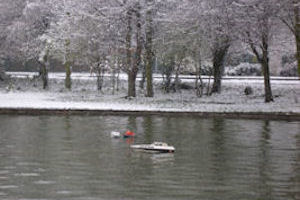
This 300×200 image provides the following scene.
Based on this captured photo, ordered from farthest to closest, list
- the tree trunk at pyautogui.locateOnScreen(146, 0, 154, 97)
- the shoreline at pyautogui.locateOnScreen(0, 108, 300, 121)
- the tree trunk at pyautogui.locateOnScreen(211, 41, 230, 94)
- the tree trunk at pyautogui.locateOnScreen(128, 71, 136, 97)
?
the tree trunk at pyautogui.locateOnScreen(211, 41, 230, 94) → the tree trunk at pyautogui.locateOnScreen(128, 71, 136, 97) → the tree trunk at pyautogui.locateOnScreen(146, 0, 154, 97) → the shoreline at pyautogui.locateOnScreen(0, 108, 300, 121)

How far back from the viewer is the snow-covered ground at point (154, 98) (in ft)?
107

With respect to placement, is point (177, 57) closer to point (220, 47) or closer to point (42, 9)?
point (220, 47)

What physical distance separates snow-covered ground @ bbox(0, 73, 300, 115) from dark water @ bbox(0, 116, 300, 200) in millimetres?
6790

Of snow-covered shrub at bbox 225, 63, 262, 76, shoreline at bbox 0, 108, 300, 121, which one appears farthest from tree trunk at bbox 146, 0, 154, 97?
snow-covered shrub at bbox 225, 63, 262, 76

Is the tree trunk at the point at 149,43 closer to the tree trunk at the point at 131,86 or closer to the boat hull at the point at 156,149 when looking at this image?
the tree trunk at the point at 131,86

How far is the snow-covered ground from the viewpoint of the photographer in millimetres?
32688

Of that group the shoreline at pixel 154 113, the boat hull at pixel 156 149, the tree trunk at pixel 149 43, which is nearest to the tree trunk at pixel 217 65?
the tree trunk at pixel 149 43

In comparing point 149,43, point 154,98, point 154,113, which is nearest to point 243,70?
point 149,43

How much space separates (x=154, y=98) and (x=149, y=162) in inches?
942

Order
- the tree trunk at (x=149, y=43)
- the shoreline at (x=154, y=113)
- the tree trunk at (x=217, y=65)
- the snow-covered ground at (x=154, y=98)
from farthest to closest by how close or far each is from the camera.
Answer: the tree trunk at (x=217, y=65)
the tree trunk at (x=149, y=43)
the snow-covered ground at (x=154, y=98)
the shoreline at (x=154, y=113)

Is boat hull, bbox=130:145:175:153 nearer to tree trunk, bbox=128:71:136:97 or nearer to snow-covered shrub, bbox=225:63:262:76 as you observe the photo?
tree trunk, bbox=128:71:136:97

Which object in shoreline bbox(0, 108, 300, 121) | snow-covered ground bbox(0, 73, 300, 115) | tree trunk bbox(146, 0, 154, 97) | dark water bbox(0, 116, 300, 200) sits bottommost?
dark water bbox(0, 116, 300, 200)

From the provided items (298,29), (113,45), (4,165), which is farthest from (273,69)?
(4,165)

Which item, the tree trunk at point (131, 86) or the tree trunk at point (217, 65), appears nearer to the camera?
the tree trunk at point (131, 86)
